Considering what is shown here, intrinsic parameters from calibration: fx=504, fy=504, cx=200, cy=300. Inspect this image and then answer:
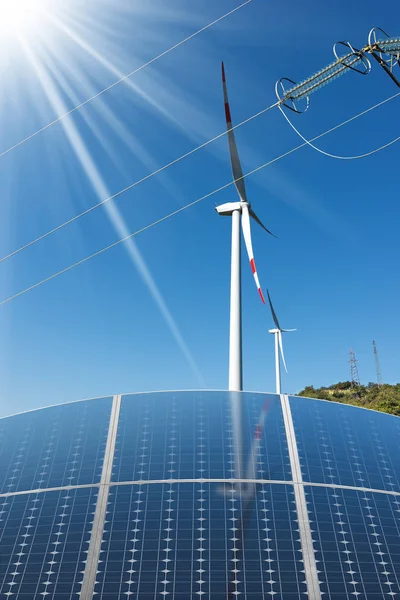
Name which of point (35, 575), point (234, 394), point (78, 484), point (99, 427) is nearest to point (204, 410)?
point (234, 394)

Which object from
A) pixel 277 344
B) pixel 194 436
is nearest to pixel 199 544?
pixel 194 436

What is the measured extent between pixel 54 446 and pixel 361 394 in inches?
5778

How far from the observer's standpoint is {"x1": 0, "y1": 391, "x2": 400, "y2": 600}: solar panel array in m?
10.4

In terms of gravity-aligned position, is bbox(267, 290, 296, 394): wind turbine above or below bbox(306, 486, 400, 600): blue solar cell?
above

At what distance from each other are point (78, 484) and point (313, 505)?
6.23 meters

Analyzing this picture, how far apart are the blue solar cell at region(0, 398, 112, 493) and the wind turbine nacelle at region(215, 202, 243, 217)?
90.9ft

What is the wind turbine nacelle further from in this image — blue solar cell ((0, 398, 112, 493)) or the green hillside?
the green hillside

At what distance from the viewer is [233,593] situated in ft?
32.5

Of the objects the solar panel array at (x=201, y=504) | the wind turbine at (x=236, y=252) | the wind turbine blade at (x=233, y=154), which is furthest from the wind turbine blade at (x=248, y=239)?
the solar panel array at (x=201, y=504)

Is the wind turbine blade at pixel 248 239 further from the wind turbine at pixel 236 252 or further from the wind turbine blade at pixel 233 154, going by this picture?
the wind turbine blade at pixel 233 154

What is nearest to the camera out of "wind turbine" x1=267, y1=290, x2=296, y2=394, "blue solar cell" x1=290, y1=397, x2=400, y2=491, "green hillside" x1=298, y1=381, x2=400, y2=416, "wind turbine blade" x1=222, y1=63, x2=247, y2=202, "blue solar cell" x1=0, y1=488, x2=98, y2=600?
"blue solar cell" x1=0, y1=488, x2=98, y2=600

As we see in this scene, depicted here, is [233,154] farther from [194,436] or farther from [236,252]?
[194,436]

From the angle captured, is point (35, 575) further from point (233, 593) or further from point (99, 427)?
point (99, 427)

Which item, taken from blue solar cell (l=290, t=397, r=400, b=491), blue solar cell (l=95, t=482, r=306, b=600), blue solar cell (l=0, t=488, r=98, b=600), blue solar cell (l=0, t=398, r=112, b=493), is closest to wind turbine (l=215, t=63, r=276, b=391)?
blue solar cell (l=290, t=397, r=400, b=491)
